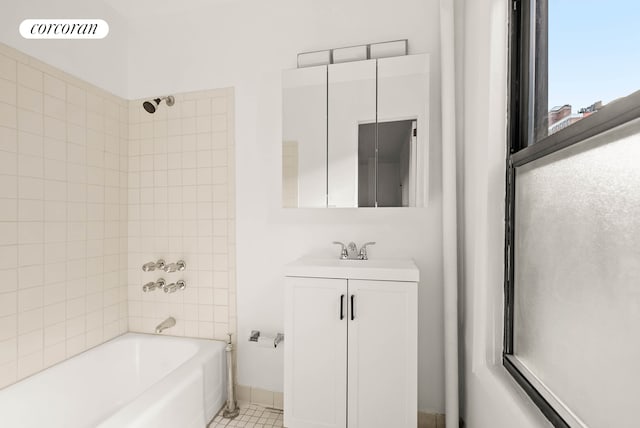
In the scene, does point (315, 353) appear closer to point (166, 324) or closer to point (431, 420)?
point (431, 420)

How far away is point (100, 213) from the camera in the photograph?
204 centimetres

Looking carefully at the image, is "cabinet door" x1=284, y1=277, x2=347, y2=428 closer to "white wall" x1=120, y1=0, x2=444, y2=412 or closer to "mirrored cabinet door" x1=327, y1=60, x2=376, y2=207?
"white wall" x1=120, y1=0, x2=444, y2=412

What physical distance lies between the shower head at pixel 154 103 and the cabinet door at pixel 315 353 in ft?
4.94

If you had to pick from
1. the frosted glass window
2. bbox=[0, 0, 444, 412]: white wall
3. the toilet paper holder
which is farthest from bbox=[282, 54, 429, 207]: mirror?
the toilet paper holder

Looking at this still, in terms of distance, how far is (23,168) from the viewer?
1600mm

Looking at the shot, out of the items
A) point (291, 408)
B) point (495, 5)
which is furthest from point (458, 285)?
point (495, 5)

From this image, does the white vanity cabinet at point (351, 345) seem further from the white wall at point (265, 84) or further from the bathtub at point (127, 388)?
the bathtub at point (127, 388)

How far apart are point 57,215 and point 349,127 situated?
1715 millimetres

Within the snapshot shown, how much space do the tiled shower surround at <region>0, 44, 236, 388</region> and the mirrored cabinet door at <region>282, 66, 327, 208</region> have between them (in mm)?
428

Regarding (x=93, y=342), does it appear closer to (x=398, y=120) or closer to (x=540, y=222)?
(x=398, y=120)

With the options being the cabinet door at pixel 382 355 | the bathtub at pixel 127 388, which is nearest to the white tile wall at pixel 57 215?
the bathtub at pixel 127 388

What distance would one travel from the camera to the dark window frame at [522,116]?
1.03 m

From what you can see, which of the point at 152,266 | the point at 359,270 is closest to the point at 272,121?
the point at 359,270

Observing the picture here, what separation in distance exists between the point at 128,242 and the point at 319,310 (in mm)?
1571
